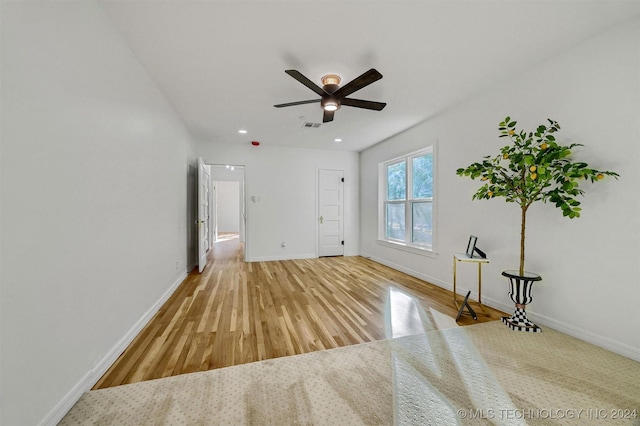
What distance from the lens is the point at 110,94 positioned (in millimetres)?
1897

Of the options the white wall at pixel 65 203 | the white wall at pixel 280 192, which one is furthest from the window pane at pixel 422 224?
the white wall at pixel 65 203

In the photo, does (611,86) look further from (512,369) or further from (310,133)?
Result: (310,133)

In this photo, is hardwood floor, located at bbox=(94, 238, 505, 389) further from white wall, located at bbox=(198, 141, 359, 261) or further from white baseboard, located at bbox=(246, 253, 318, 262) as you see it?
white wall, located at bbox=(198, 141, 359, 261)

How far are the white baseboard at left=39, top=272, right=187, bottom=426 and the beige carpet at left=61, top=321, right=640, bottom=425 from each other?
50mm

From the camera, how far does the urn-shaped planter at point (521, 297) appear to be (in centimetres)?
231

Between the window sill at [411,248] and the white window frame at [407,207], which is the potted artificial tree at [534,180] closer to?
the white window frame at [407,207]

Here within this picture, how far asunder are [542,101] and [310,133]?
3.22m

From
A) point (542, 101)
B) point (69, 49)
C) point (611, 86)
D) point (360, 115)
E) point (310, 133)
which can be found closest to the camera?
point (69, 49)

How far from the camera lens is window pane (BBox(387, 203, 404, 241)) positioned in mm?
4880

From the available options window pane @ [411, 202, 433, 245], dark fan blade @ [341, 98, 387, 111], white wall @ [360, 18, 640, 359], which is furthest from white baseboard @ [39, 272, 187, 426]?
window pane @ [411, 202, 433, 245]

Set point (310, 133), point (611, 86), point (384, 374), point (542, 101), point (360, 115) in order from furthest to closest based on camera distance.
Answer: point (310, 133)
point (360, 115)
point (542, 101)
point (611, 86)
point (384, 374)

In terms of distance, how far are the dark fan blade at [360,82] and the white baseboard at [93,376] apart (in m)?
2.88

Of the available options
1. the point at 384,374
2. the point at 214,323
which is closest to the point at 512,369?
the point at 384,374

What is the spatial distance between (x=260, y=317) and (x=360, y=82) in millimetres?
2500
